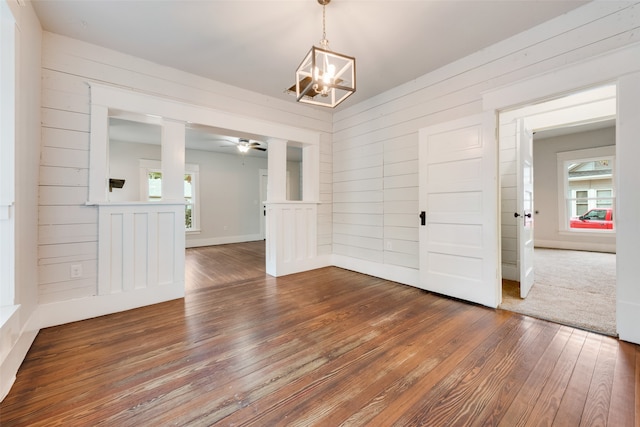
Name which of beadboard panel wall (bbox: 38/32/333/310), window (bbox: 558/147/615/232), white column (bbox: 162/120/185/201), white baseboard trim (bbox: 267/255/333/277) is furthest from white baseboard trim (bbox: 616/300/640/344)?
window (bbox: 558/147/615/232)

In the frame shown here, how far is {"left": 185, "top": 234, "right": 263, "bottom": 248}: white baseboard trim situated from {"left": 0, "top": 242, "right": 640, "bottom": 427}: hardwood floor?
4.33 meters

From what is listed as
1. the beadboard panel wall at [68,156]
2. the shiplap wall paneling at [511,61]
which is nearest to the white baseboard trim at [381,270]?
the shiplap wall paneling at [511,61]

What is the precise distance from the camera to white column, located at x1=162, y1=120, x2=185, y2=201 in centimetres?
301

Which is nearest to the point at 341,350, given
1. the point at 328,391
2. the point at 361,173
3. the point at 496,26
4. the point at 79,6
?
the point at 328,391

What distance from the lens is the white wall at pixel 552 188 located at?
5.93 m

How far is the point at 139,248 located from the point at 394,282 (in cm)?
313

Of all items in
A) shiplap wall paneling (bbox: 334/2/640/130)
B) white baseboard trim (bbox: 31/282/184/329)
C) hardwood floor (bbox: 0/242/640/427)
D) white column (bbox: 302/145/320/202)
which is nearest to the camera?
hardwood floor (bbox: 0/242/640/427)

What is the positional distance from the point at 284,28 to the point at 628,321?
12.1 feet

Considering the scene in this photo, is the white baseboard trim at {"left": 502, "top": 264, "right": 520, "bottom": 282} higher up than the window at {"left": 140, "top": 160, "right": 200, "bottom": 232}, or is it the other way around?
the window at {"left": 140, "top": 160, "right": 200, "bottom": 232}

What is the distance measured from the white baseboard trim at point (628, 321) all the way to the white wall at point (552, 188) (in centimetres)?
531

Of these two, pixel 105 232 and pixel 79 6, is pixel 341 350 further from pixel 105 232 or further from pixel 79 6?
pixel 79 6

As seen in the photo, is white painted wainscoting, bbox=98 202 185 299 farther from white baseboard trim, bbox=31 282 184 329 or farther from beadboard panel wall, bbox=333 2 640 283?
beadboard panel wall, bbox=333 2 640 283

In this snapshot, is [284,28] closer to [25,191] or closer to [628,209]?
[25,191]

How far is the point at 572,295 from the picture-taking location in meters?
2.98
